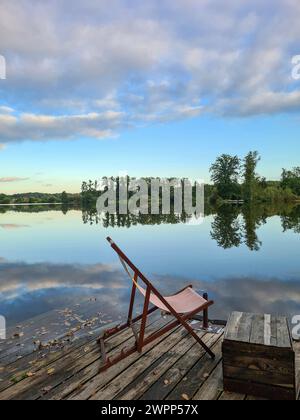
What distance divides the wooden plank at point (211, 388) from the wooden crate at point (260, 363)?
117 millimetres

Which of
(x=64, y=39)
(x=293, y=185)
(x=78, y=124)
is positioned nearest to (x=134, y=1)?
(x=64, y=39)

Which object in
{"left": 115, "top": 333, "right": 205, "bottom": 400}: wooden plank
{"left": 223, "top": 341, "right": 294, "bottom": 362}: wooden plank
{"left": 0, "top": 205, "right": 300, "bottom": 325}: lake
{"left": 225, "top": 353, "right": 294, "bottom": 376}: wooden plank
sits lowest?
{"left": 0, "top": 205, "right": 300, "bottom": 325}: lake

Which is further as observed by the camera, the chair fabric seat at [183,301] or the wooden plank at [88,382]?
the chair fabric seat at [183,301]

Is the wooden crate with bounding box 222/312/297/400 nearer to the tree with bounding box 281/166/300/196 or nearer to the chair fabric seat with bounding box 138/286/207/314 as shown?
the chair fabric seat with bounding box 138/286/207/314

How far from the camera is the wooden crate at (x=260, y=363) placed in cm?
304

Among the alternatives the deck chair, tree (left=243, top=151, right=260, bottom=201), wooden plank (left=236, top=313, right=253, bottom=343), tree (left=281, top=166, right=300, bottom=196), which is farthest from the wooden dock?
tree (left=281, top=166, right=300, bottom=196)

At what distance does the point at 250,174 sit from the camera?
71.0 m

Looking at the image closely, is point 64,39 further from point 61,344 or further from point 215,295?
point 61,344

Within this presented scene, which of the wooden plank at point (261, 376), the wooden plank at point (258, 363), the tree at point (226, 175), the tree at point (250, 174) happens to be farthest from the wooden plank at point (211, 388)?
the tree at point (226, 175)

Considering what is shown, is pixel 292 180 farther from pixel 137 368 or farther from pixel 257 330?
pixel 137 368

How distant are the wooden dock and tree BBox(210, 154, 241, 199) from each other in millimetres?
74905

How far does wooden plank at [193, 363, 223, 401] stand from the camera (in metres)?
3.23

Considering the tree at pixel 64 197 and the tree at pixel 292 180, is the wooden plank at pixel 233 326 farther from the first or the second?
the tree at pixel 64 197
